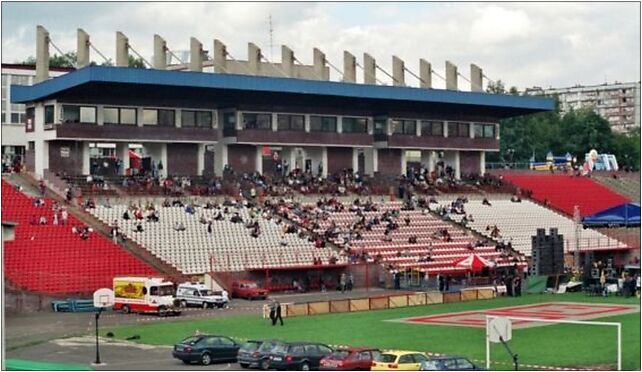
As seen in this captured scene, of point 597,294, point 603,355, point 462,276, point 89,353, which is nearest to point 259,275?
point 462,276

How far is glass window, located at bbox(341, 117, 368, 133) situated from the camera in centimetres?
8544

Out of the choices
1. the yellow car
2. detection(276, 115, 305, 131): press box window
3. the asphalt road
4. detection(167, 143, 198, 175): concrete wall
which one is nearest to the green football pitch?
the asphalt road

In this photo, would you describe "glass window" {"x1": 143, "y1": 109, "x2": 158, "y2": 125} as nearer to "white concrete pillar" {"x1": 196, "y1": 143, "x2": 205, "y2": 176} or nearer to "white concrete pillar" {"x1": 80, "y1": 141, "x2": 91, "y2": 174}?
"white concrete pillar" {"x1": 80, "y1": 141, "x2": 91, "y2": 174}

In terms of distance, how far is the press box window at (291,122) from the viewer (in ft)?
267

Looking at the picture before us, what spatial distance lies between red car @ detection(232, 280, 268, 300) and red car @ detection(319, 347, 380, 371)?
25447 millimetres

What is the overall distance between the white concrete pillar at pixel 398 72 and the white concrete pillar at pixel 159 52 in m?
19.5

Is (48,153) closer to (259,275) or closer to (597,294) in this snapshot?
(259,275)

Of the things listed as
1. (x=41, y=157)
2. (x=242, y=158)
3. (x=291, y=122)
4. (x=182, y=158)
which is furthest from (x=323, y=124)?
(x=41, y=157)

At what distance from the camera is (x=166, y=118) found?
76688 millimetres

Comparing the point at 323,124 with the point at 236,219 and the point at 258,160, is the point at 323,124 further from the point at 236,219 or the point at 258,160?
the point at 236,219

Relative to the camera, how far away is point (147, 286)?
51.7 metres

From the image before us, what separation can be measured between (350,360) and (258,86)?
151 ft

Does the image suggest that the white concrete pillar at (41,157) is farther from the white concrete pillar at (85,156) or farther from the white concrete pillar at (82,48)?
the white concrete pillar at (82,48)

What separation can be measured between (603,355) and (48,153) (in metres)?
46.0
